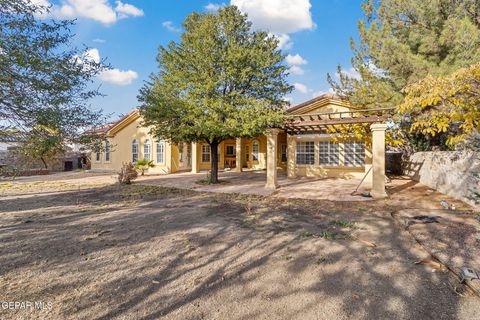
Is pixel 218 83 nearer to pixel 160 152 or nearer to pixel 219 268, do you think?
pixel 219 268

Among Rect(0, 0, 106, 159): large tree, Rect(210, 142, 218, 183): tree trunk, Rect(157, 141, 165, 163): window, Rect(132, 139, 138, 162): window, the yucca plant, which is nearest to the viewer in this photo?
Rect(0, 0, 106, 159): large tree

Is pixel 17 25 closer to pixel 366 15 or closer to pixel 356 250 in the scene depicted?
pixel 356 250

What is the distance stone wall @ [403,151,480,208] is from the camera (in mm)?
7785

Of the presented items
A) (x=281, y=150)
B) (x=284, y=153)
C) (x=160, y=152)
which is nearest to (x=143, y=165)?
(x=160, y=152)

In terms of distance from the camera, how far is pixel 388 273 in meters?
3.74

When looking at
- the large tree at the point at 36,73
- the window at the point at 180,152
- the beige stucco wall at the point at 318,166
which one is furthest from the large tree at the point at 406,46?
the window at the point at 180,152

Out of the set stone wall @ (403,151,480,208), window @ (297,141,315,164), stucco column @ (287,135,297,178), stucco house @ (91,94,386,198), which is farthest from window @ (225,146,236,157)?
stone wall @ (403,151,480,208)

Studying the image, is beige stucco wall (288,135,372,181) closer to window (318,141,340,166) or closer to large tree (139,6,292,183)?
window (318,141,340,166)

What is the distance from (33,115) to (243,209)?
576 centimetres

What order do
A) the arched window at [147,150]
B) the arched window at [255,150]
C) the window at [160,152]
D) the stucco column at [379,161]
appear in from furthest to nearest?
the arched window at [255,150] → the arched window at [147,150] → the window at [160,152] → the stucco column at [379,161]

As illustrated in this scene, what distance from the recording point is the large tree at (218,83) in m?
10.9

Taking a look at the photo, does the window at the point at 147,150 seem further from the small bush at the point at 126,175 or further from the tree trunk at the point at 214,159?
the tree trunk at the point at 214,159

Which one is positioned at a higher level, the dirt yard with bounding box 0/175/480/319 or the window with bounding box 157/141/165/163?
the window with bounding box 157/141/165/163

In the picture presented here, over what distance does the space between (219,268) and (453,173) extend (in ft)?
32.4
